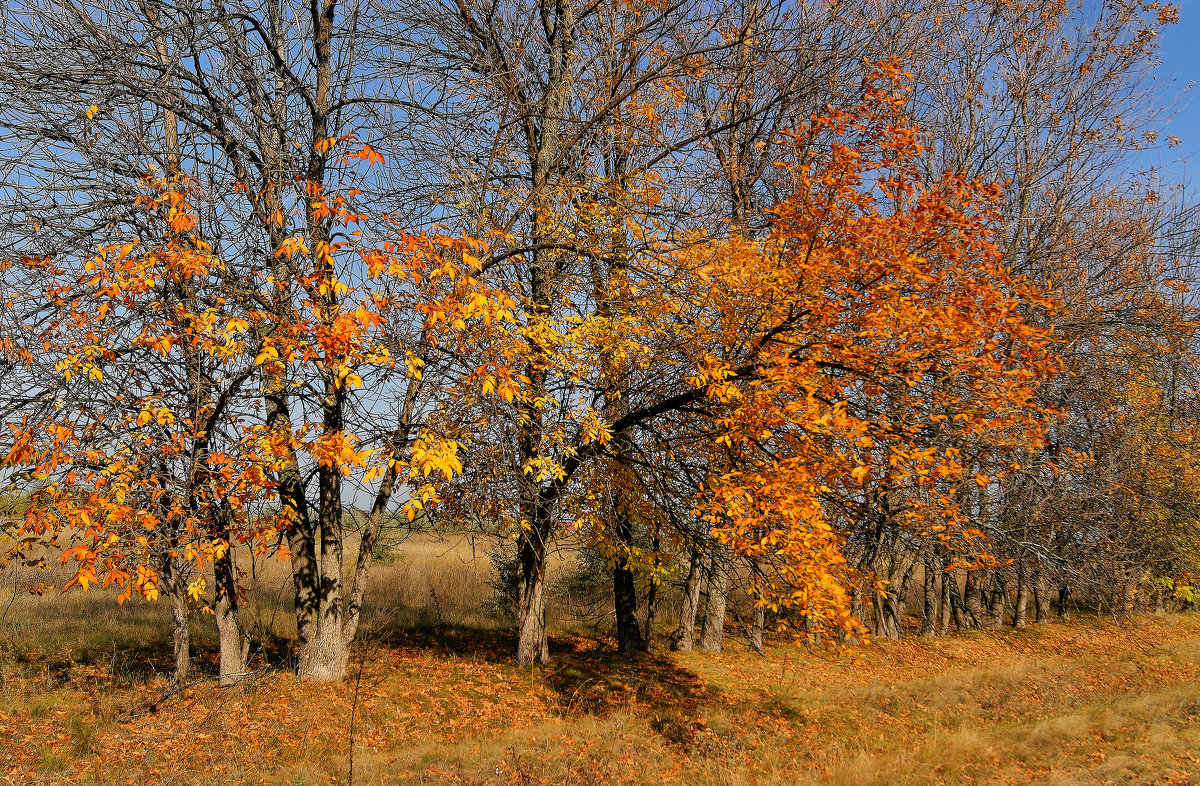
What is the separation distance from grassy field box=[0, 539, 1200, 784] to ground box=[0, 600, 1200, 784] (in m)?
0.04

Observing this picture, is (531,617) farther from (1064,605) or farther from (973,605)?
(1064,605)

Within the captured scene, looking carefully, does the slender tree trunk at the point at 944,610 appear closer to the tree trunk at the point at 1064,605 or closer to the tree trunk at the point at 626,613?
the tree trunk at the point at 1064,605

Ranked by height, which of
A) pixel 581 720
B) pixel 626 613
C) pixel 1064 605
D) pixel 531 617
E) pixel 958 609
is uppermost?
pixel 531 617

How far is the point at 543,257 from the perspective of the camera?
37.5 ft

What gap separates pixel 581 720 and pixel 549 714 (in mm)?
522

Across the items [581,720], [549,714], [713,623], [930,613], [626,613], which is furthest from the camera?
[930,613]

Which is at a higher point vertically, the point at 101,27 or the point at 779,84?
the point at 779,84

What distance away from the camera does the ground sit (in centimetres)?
743

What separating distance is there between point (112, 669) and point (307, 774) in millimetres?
4191

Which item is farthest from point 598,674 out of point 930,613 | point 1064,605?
point 1064,605

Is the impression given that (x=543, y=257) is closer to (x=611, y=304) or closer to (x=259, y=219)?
(x=611, y=304)

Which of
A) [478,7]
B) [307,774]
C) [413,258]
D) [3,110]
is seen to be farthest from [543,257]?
[307,774]

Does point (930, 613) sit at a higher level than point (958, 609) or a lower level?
higher

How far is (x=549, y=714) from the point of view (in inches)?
405
